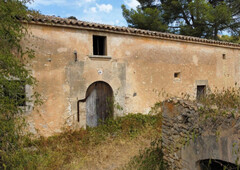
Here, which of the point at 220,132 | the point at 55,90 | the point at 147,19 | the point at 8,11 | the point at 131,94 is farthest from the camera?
the point at 147,19

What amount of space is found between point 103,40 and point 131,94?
8.80ft

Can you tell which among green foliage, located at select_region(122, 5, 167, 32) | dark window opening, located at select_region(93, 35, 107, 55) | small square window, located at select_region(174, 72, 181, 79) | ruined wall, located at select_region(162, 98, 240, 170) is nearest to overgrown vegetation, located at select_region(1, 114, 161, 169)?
ruined wall, located at select_region(162, 98, 240, 170)

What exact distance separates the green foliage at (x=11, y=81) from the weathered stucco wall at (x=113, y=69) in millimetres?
583

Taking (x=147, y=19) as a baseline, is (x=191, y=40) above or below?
below

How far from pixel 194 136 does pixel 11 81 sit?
14.4ft

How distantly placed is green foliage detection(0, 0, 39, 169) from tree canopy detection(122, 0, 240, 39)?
405 inches

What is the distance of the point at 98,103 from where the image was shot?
709cm

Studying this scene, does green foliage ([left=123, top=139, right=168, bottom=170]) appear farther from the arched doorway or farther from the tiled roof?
the tiled roof

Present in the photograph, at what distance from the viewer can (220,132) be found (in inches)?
109

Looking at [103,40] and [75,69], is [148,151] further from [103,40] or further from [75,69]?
[103,40]

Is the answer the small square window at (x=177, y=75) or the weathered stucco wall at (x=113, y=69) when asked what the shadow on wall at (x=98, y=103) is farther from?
the small square window at (x=177, y=75)

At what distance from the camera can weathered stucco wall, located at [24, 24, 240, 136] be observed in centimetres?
599

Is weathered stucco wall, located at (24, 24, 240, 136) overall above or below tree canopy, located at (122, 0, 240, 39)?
below

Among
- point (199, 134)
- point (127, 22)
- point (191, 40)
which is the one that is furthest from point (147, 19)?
point (199, 134)
